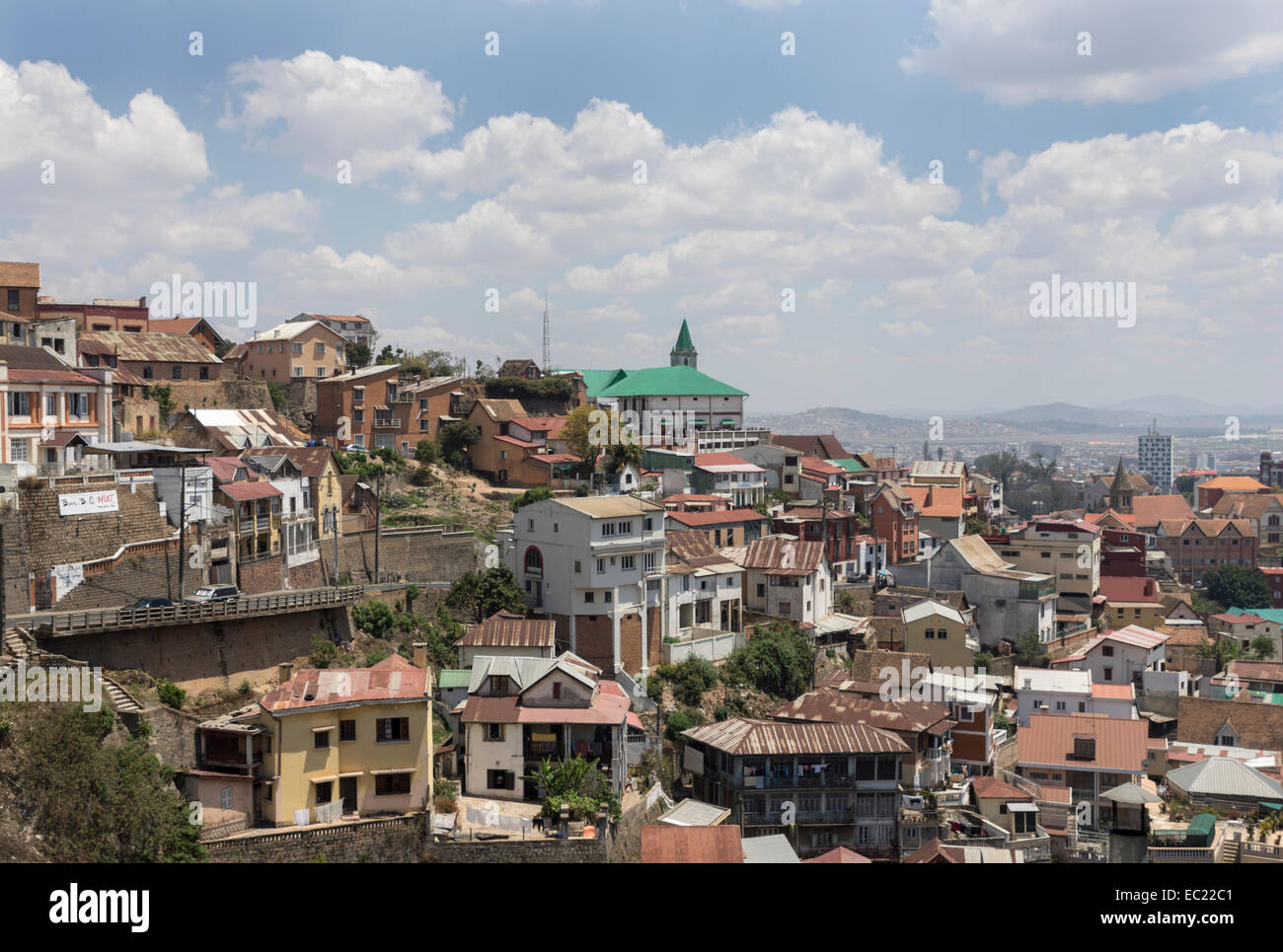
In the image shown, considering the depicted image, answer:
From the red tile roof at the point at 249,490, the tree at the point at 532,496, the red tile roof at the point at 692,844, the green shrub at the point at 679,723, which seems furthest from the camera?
the tree at the point at 532,496

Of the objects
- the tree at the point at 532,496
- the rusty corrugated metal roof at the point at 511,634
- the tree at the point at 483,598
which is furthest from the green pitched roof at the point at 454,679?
the tree at the point at 532,496

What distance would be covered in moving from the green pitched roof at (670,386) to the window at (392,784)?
115 feet

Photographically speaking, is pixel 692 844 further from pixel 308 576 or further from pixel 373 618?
pixel 308 576

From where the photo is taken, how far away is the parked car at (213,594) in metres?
20.9

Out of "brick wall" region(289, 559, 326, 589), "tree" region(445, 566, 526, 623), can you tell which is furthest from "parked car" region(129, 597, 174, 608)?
"tree" region(445, 566, 526, 623)

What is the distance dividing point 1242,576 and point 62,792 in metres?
58.7

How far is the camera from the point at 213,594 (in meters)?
21.3

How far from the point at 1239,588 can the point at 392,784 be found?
52.4 metres

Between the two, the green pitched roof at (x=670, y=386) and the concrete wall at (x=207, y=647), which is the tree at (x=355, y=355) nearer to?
the green pitched roof at (x=670, y=386)

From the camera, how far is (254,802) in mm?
18250

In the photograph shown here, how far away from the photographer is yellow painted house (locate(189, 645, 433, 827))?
18156 millimetres
